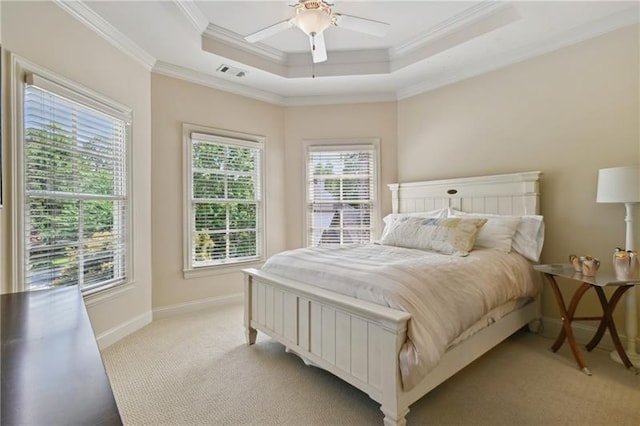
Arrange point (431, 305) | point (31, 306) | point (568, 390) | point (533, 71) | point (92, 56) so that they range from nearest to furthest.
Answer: point (31, 306) → point (431, 305) → point (568, 390) → point (92, 56) → point (533, 71)

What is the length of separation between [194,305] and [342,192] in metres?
2.32

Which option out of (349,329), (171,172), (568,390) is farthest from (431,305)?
(171,172)

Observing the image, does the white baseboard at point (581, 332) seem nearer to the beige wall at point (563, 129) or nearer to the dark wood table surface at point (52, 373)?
the beige wall at point (563, 129)

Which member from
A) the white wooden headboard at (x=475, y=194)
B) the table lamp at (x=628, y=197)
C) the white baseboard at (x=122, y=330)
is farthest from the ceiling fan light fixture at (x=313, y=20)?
the white baseboard at (x=122, y=330)

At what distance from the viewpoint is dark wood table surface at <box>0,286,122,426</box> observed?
601 millimetres

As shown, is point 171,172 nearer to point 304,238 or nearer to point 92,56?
point 92,56

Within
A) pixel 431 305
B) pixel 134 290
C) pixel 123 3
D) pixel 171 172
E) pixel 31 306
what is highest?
pixel 123 3

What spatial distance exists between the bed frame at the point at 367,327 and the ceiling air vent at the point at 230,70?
2305 millimetres

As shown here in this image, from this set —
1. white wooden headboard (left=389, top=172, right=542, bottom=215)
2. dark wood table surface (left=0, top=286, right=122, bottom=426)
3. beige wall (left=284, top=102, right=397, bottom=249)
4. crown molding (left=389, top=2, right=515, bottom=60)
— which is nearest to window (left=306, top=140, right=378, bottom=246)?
beige wall (left=284, top=102, right=397, bottom=249)

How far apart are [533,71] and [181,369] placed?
408 cm

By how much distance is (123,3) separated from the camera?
7.98 ft

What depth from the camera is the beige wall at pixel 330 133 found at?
423cm

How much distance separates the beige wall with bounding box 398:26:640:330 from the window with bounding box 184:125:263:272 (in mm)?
2505

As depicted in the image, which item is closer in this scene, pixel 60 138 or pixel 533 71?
pixel 60 138
